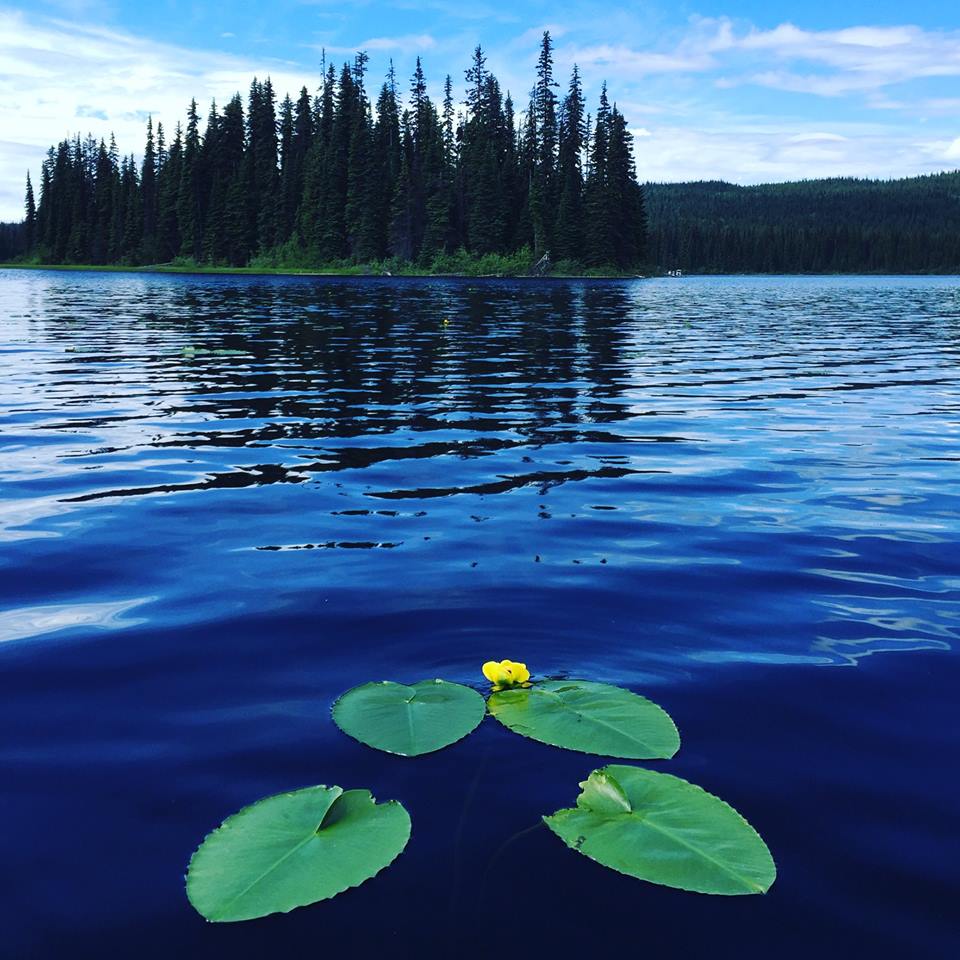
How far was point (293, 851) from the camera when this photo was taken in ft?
6.83

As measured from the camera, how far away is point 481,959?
6.28 feet

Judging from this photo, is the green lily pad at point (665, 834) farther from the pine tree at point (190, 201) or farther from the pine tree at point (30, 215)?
the pine tree at point (30, 215)

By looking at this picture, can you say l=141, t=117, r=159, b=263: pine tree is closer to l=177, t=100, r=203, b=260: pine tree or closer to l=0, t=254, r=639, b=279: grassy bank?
l=177, t=100, r=203, b=260: pine tree

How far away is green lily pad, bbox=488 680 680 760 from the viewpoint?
270 cm

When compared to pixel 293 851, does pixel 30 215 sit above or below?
above

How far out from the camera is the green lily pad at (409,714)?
2746 millimetres

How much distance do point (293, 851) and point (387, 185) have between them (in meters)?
86.2

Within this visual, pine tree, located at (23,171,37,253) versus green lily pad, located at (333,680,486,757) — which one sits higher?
pine tree, located at (23,171,37,253)

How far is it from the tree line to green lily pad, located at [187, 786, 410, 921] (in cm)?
7932

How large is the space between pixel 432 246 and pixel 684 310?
46.5 meters

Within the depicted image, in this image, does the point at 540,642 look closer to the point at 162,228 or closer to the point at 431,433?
the point at 431,433

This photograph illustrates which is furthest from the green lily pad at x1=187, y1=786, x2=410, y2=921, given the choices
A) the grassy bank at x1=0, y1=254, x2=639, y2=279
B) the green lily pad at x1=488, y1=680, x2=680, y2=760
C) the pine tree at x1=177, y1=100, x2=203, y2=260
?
the pine tree at x1=177, y1=100, x2=203, y2=260

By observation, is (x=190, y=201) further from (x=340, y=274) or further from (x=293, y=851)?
(x=293, y=851)

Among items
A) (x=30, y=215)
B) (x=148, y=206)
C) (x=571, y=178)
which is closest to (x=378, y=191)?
(x=571, y=178)
